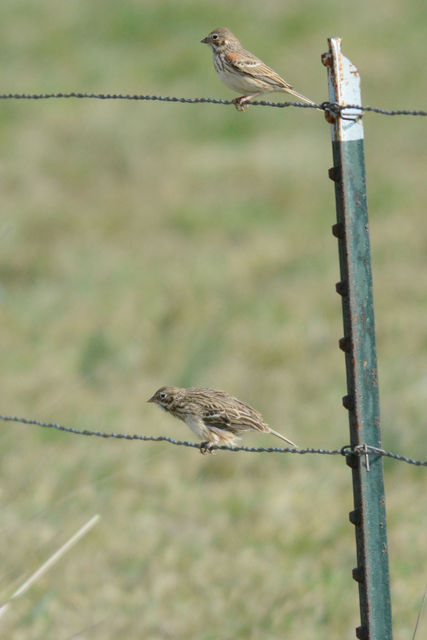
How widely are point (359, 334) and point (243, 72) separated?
1.93m

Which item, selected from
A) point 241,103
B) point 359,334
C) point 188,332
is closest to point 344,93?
point 359,334

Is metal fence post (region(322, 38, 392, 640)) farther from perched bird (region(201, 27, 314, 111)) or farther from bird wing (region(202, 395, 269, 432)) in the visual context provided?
perched bird (region(201, 27, 314, 111))

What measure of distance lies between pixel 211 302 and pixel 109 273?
63.2 inches

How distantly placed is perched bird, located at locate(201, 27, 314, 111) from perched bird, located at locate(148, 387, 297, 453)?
4.12 ft

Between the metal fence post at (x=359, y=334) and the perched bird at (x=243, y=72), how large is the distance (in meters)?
1.18

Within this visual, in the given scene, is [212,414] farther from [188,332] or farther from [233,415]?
[188,332]

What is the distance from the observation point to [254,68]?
4824 mm

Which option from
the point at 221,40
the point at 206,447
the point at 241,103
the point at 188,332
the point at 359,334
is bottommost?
the point at 359,334

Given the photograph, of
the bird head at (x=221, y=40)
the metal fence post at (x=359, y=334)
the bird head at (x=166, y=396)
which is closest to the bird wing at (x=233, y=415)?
the bird head at (x=166, y=396)

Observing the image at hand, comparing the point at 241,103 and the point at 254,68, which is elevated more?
the point at 254,68

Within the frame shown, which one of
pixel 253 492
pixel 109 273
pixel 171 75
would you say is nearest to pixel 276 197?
pixel 109 273

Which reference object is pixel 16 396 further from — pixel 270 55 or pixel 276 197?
pixel 270 55

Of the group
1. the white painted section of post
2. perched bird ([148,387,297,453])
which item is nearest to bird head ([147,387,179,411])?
perched bird ([148,387,297,453])

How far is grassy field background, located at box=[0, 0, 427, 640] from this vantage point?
6426mm
